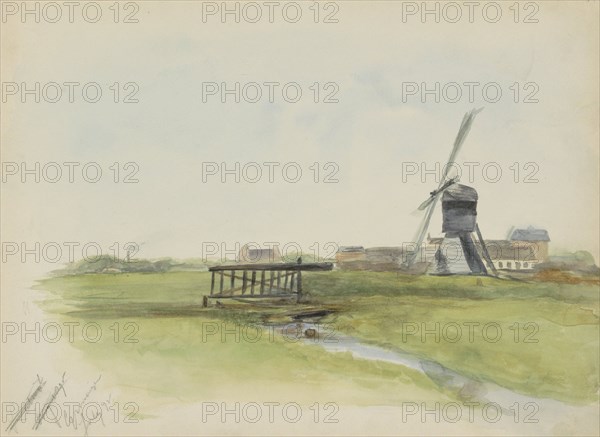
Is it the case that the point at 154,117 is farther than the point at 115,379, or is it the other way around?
the point at 154,117

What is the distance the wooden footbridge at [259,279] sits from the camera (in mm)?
6082

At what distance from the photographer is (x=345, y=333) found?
5.95 meters

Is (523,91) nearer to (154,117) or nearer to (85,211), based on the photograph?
(154,117)

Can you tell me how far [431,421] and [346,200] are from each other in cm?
241

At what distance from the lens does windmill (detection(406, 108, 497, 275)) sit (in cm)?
619

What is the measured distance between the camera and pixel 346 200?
6.21 metres

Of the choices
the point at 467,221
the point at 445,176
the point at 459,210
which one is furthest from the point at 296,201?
the point at 467,221

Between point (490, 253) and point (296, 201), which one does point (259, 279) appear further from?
point (490, 253)

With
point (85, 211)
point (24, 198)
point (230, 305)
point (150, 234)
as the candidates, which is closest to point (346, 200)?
point (230, 305)

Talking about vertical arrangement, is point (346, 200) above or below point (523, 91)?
below

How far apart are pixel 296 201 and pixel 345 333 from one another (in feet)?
4.86
